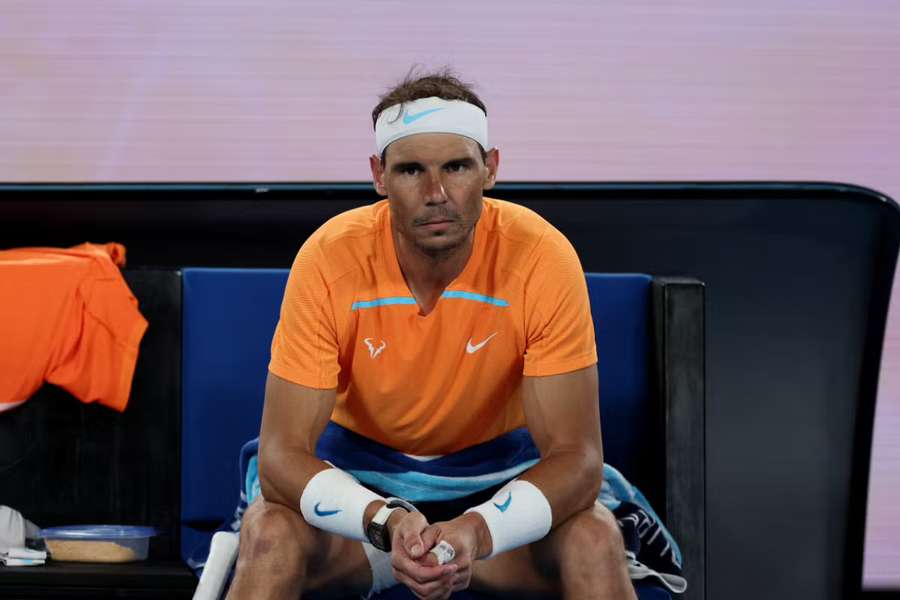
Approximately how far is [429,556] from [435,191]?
0.56 m

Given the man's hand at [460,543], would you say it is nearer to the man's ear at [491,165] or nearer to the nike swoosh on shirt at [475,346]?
the nike swoosh on shirt at [475,346]

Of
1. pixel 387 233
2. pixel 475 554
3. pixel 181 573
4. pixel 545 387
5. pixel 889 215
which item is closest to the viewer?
pixel 475 554

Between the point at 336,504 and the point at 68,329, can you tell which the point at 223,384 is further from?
the point at 336,504

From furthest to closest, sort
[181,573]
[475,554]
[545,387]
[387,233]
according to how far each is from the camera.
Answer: [181,573], [387,233], [545,387], [475,554]

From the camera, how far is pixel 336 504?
183cm

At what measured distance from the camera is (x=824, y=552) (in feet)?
8.70

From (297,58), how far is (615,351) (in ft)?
2.92

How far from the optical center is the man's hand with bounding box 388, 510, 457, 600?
1.69m

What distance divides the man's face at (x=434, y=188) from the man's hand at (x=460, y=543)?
44 cm

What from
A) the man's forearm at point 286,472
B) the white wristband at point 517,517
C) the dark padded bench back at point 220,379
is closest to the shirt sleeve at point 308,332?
the man's forearm at point 286,472

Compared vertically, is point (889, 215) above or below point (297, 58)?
below

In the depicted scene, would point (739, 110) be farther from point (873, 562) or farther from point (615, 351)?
point (873, 562)

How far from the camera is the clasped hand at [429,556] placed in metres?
1.69

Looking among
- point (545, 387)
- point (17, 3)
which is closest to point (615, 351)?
point (545, 387)
